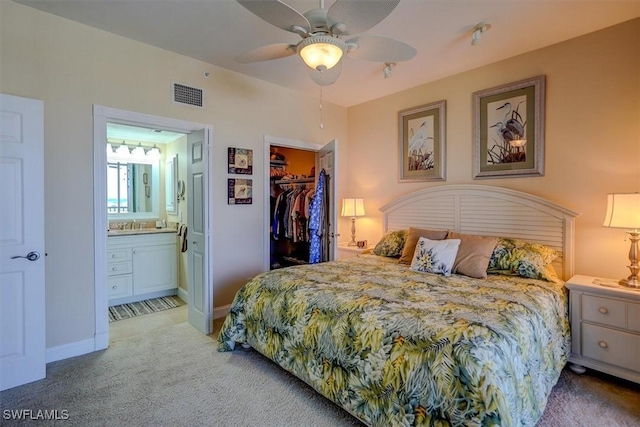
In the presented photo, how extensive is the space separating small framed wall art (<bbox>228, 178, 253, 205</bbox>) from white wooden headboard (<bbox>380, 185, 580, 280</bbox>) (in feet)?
6.00

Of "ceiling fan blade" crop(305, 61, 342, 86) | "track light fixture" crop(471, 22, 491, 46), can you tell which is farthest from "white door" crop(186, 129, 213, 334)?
"track light fixture" crop(471, 22, 491, 46)

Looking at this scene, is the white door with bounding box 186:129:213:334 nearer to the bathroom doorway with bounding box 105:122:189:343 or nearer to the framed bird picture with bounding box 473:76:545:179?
the bathroom doorway with bounding box 105:122:189:343

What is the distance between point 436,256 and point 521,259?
0.70 meters

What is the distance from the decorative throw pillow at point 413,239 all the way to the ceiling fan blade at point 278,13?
2287 mm

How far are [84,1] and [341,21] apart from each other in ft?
6.86

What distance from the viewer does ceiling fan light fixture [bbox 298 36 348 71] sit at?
1903mm

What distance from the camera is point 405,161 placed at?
4234 mm

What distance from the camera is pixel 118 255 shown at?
413cm

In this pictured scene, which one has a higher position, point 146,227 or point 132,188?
point 132,188

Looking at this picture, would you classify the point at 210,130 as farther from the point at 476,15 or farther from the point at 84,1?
the point at 476,15

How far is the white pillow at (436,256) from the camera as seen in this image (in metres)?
2.82

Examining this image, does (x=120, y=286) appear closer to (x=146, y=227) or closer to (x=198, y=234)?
(x=146, y=227)

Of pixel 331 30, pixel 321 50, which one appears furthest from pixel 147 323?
pixel 331 30

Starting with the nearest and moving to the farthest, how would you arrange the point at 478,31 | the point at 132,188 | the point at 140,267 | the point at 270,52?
the point at 270,52 < the point at 478,31 < the point at 140,267 < the point at 132,188
